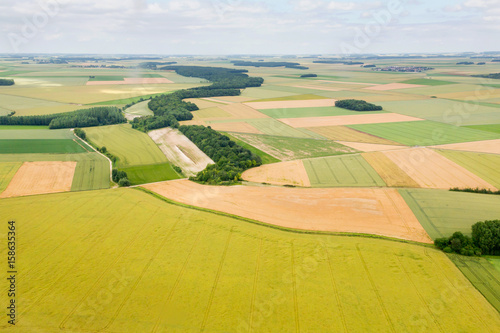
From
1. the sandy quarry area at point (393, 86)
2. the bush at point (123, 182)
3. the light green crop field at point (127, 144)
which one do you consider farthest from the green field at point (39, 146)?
the sandy quarry area at point (393, 86)

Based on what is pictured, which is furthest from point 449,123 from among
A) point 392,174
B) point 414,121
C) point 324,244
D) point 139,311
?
point 139,311

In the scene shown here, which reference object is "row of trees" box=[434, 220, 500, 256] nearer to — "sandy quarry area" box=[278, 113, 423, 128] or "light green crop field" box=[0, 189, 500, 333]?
"light green crop field" box=[0, 189, 500, 333]

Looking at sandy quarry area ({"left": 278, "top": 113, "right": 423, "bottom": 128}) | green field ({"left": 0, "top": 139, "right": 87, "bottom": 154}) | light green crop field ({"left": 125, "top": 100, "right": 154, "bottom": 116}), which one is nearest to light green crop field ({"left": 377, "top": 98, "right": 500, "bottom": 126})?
sandy quarry area ({"left": 278, "top": 113, "right": 423, "bottom": 128})

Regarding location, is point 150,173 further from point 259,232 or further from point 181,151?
point 259,232

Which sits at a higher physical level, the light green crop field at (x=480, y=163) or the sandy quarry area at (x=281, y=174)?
the light green crop field at (x=480, y=163)

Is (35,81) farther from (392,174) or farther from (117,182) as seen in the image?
(392,174)

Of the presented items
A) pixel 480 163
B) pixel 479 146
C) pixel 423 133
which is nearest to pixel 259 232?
pixel 480 163

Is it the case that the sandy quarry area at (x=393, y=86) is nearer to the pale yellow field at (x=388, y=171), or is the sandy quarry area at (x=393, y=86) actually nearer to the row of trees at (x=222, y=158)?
the pale yellow field at (x=388, y=171)
